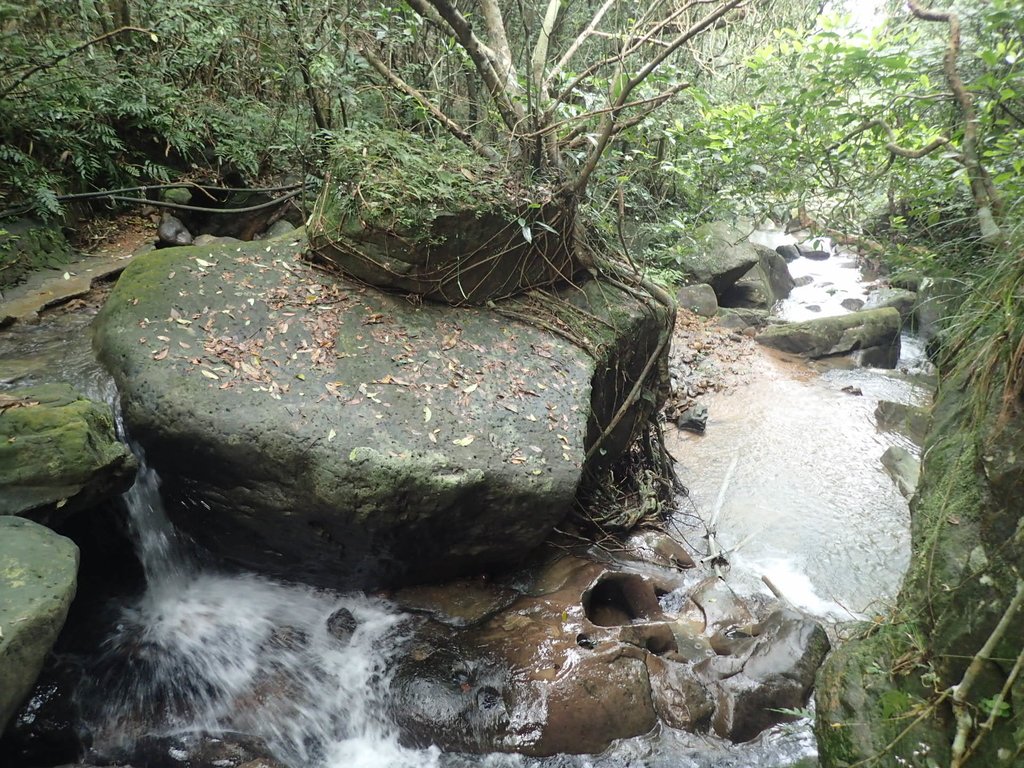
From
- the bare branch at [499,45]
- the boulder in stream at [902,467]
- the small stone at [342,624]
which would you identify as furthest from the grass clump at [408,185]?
the boulder in stream at [902,467]

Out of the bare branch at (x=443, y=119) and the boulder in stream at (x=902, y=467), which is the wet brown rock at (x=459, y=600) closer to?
the bare branch at (x=443, y=119)

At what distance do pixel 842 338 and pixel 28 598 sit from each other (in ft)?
37.9

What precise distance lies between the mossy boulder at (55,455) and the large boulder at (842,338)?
10.2 m

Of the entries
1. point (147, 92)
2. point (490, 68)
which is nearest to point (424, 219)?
point (490, 68)

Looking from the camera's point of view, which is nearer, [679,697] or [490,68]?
[679,697]

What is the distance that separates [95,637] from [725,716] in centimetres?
386

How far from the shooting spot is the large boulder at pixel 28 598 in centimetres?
237

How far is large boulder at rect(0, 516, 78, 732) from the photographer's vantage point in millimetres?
2371

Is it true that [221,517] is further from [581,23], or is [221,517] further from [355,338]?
[581,23]

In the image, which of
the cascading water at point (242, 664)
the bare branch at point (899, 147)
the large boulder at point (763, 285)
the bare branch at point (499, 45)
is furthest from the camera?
the large boulder at point (763, 285)

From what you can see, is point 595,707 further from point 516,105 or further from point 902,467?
point 902,467

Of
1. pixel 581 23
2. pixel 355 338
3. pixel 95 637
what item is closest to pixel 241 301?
pixel 355 338

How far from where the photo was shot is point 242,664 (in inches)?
144

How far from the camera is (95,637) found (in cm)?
359
